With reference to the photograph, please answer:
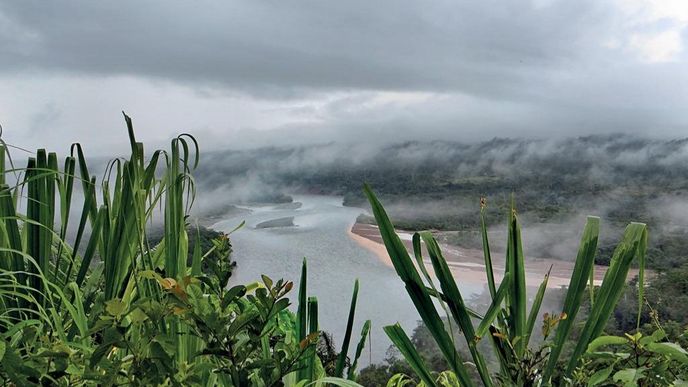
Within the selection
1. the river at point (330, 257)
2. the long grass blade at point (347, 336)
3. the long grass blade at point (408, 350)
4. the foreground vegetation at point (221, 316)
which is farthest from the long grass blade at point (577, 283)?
the river at point (330, 257)

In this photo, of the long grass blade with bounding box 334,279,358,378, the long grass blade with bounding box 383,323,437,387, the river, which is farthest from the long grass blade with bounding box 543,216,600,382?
the river

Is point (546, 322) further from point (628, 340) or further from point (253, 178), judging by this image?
point (253, 178)

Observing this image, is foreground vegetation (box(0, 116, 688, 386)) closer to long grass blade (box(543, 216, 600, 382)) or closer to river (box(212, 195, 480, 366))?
long grass blade (box(543, 216, 600, 382))

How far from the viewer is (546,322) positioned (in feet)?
2.15

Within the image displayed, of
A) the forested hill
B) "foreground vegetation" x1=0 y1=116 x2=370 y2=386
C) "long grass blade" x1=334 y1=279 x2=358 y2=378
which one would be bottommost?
the forested hill

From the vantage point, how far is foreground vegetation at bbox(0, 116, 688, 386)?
0.52 meters

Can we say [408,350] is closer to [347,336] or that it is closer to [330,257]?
[347,336]

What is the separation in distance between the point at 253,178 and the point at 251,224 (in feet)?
15.1

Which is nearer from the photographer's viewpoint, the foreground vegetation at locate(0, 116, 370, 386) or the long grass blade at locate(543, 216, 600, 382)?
the foreground vegetation at locate(0, 116, 370, 386)

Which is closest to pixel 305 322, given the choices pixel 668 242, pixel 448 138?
pixel 668 242

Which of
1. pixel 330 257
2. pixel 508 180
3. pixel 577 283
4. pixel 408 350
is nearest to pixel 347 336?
pixel 408 350

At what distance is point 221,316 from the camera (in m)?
0.51

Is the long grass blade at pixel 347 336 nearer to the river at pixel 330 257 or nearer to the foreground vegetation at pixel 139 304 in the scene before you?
the foreground vegetation at pixel 139 304

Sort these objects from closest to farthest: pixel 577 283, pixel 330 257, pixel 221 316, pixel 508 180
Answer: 1. pixel 221 316
2. pixel 577 283
3. pixel 330 257
4. pixel 508 180
